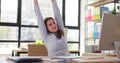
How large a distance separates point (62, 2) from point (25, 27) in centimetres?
132

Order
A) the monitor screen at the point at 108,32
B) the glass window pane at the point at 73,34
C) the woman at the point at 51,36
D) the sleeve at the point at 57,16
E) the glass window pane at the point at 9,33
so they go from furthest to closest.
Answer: the glass window pane at the point at 73,34, the glass window pane at the point at 9,33, the sleeve at the point at 57,16, the woman at the point at 51,36, the monitor screen at the point at 108,32

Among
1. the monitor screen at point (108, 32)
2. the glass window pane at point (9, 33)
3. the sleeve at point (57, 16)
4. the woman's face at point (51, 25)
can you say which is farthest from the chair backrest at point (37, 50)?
the glass window pane at point (9, 33)

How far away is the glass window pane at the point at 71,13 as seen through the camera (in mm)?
6066

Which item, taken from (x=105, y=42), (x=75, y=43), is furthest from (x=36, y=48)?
(x=75, y=43)

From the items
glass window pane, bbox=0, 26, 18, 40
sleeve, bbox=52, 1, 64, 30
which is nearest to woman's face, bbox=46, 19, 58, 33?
sleeve, bbox=52, 1, 64, 30

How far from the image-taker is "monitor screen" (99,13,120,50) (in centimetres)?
190

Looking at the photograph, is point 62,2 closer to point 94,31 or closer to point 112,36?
point 94,31

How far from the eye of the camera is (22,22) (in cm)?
552

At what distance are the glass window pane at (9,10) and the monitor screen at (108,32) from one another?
12.8 ft

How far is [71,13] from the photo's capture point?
6.14 m

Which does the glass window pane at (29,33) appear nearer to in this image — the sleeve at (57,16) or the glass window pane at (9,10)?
the glass window pane at (9,10)

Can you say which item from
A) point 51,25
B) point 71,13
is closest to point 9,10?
point 71,13

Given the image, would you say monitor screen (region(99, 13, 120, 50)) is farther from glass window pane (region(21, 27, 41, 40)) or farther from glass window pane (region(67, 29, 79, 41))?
glass window pane (region(67, 29, 79, 41))

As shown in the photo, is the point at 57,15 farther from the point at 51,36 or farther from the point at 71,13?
the point at 71,13
